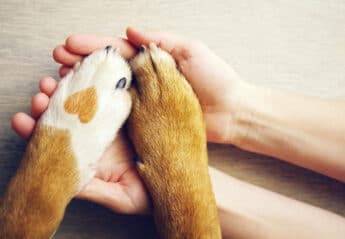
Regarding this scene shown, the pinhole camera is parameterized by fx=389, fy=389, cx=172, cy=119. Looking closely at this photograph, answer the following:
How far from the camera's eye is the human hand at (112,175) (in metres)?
0.83

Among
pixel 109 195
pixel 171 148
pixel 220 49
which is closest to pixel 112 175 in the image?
pixel 109 195

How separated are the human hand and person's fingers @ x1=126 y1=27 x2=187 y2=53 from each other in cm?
8

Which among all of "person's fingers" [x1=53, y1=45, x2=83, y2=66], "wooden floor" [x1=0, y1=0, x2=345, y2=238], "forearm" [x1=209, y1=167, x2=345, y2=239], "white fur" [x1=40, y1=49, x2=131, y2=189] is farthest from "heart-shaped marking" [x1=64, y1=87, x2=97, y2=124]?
"forearm" [x1=209, y1=167, x2=345, y2=239]

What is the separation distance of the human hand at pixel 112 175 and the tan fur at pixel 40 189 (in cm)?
7

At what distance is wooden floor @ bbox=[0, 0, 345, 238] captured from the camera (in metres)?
1.02

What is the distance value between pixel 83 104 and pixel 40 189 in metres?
0.19

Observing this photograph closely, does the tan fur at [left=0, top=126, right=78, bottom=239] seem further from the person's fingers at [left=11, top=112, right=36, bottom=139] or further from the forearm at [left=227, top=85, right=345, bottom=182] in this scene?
the forearm at [left=227, top=85, right=345, bottom=182]

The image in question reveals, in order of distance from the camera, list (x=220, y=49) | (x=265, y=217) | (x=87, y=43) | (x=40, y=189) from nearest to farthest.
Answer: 1. (x=40, y=189)
2. (x=87, y=43)
3. (x=265, y=217)
4. (x=220, y=49)

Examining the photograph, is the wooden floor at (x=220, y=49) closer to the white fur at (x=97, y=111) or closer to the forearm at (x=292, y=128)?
the forearm at (x=292, y=128)

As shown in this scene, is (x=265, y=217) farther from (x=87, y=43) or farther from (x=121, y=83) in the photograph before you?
(x=87, y=43)

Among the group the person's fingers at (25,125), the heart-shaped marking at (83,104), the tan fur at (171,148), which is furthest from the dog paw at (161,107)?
the person's fingers at (25,125)

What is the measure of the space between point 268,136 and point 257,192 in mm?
155

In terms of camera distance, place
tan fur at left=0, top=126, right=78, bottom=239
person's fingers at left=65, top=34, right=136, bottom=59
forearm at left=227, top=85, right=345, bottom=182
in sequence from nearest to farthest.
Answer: tan fur at left=0, top=126, right=78, bottom=239 → person's fingers at left=65, top=34, right=136, bottom=59 → forearm at left=227, top=85, right=345, bottom=182

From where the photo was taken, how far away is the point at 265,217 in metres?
0.99
